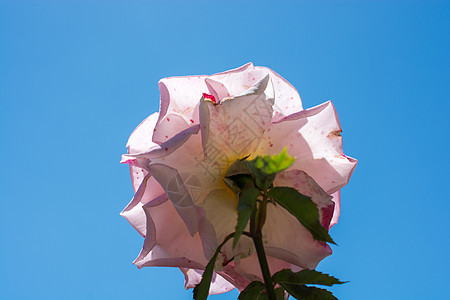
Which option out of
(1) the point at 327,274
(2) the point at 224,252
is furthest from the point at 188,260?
(1) the point at 327,274

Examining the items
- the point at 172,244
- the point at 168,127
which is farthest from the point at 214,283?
the point at 168,127

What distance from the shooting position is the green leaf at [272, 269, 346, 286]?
394mm

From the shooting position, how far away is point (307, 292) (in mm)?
397

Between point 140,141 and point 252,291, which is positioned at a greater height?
point 140,141

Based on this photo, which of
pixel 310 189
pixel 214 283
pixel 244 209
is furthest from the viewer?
pixel 214 283

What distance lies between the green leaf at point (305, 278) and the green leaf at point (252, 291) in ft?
0.06

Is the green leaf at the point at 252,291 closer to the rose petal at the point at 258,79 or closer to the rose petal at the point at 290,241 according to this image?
the rose petal at the point at 290,241

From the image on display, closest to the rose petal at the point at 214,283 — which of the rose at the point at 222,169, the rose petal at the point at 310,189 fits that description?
the rose at the point at 222,169

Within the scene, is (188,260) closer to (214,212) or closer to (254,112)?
(214,212)

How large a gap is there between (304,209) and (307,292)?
95 millimetres

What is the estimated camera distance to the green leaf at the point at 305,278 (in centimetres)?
39

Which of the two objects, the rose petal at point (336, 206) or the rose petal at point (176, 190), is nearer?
the rose petal at point (176, 190)

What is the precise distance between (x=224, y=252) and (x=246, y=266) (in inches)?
1.6

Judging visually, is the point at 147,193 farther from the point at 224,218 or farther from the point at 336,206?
the point at 336,206
